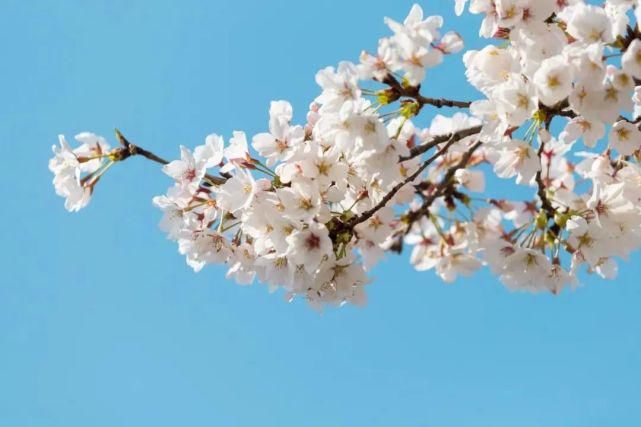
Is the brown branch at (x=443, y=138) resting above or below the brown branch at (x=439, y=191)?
below

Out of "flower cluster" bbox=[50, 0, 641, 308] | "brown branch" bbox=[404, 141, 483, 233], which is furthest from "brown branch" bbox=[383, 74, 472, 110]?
"brown branch" bbox=[404, 141, 483, 233]

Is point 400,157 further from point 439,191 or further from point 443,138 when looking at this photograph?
point 439,191

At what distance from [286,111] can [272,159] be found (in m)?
0.28

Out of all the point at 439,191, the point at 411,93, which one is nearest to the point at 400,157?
the point at 411,93

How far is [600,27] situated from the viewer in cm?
332

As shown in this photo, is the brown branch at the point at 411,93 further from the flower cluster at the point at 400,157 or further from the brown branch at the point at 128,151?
the brown branch at the point at 128,151

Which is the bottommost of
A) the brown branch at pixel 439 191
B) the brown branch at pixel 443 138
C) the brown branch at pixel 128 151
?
the brown branch at pixel 128 151

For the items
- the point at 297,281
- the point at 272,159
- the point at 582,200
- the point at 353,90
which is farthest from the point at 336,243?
the point at 582,200

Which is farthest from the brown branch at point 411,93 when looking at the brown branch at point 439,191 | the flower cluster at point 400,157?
the brown branch at point 439,191

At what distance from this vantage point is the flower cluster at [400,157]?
3404 millimetres

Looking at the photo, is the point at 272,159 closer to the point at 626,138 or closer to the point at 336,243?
the point at 336,243

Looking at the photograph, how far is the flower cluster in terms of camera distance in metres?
3.40

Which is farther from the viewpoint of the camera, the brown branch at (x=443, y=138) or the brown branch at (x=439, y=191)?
the brown branch at (x=439, y=191)

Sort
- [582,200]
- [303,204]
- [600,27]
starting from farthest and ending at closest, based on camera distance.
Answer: [582,200] < [303,204] < [600,27]
